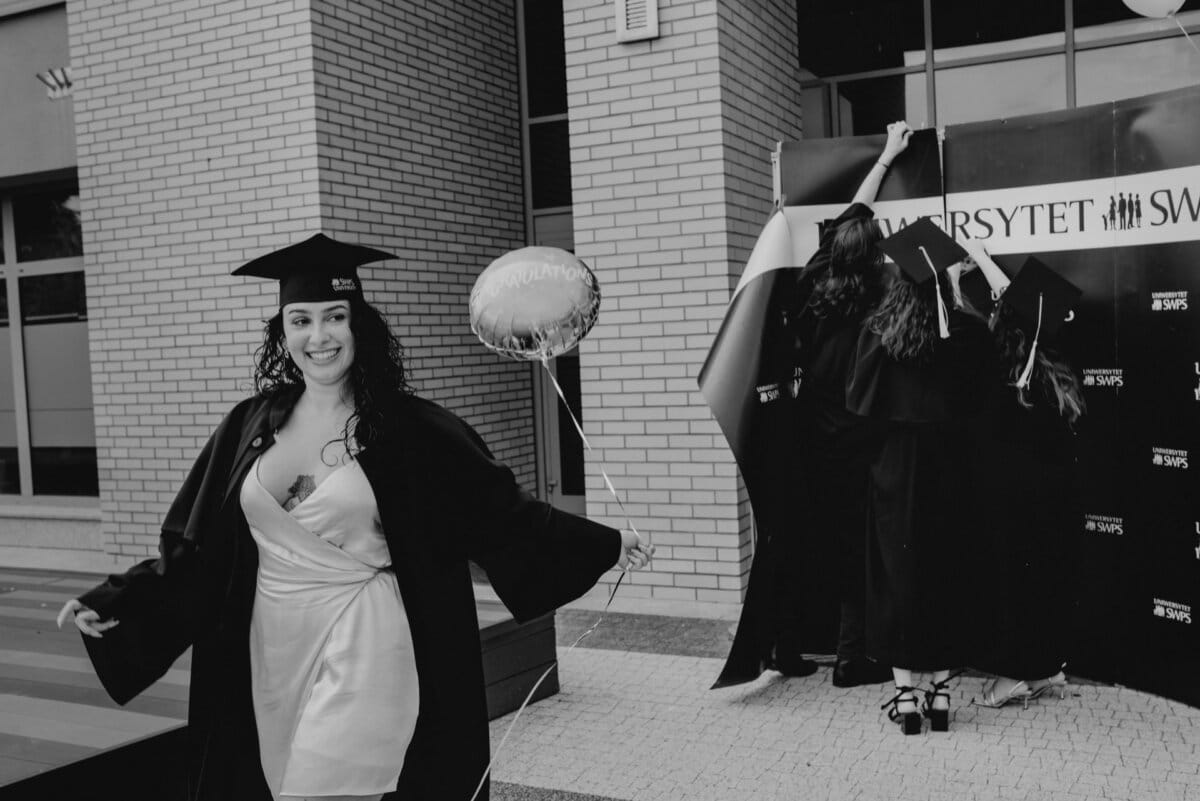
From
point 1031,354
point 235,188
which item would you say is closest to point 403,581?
point 1031,354

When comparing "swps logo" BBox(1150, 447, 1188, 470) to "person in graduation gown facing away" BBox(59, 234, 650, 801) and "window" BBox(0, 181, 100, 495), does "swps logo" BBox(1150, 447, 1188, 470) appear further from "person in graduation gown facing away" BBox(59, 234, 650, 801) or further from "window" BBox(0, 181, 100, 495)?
"window" BBox(0, 181, 100, 495)

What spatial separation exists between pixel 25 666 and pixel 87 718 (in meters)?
0.85

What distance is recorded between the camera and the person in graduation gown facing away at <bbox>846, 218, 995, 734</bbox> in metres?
4.60

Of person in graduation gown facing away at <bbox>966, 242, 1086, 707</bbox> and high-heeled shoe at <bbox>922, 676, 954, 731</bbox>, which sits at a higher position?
person in graduation gown facing away at <bbox>966, 242, 1086, 707</bbox>

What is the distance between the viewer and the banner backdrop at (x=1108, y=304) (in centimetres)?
450

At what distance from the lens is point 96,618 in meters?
2.97

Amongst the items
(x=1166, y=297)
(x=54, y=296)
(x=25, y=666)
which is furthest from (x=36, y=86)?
(x=1166, y=297)

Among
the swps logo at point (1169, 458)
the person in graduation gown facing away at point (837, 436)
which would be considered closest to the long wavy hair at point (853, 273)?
the person in graduation gown facing away at point (837, 436)

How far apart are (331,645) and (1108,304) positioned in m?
3.42

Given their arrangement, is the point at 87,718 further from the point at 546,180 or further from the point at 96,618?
the point at 546,180

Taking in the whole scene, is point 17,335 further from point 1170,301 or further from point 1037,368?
point 1170,301

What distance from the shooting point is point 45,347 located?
30.4 ft

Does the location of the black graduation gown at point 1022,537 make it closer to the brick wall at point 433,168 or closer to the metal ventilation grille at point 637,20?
the metal ventilation grille at point 637,20

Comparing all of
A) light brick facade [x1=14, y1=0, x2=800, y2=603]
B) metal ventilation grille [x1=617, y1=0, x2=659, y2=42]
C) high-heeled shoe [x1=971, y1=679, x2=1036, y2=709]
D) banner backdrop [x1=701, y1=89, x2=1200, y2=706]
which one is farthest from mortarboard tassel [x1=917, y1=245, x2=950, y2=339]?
metal ventilation grille [x1=617, y1=0, x2=659, y2=42]
